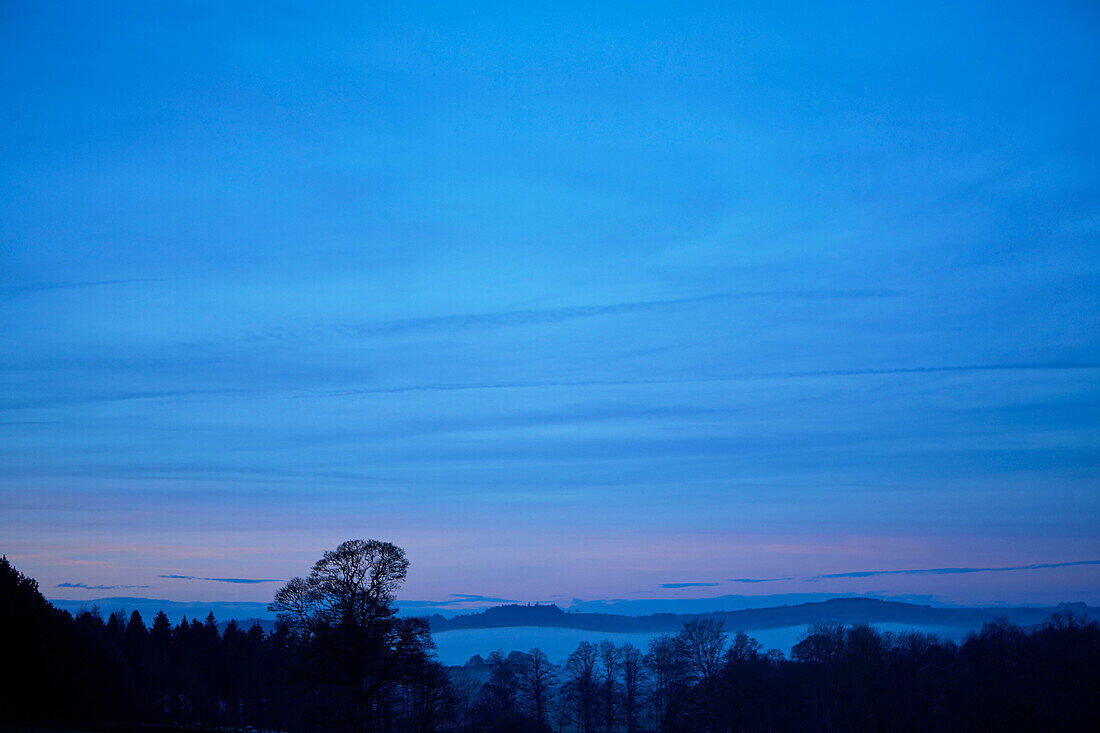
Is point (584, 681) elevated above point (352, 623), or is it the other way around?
point (352, 623)

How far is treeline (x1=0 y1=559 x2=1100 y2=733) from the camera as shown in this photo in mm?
43125

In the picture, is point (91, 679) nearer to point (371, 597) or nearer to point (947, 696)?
point (371, 597)

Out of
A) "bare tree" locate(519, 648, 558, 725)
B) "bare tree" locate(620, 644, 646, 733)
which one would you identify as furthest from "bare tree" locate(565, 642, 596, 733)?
"bare tree" locate(620, 644, 646, 733)

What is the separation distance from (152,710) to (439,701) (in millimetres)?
46744

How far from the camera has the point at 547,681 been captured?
94312mm

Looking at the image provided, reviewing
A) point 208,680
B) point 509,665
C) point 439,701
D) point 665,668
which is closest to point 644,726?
point 665,668

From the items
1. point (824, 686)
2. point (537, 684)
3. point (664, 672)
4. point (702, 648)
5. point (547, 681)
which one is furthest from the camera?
point (664, 672)

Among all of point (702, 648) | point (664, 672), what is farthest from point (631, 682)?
point (702, 648)

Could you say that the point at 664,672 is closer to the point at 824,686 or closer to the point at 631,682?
the point at 631,682

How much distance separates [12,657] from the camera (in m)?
52.4

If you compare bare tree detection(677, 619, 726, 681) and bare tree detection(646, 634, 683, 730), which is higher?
bare tree detection(677, 619, 726, 681)

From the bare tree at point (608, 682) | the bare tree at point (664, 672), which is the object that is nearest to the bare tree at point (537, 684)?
the bare tree at point (608, 682)

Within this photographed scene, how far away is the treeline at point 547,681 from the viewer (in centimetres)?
4312

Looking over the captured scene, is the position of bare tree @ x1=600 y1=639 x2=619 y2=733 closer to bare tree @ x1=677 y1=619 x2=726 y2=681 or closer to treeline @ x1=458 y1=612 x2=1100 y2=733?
treeline @ x1=458 y1=612 x2=1100 y2=733
